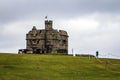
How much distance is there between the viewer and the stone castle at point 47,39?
16388cm

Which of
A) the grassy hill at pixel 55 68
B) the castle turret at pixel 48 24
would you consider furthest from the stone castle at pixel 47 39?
the grassy hill at pixel 55 68

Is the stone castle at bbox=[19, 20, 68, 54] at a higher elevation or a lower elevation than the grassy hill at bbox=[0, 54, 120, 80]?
higher

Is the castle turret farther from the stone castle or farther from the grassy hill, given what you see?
the grassy hill

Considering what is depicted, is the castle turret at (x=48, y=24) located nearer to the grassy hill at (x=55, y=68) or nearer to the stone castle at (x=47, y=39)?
the stone castle at (x=47, y=39)

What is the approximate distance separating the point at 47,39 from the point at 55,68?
74.1 m

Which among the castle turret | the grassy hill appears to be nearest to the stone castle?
the castle turret

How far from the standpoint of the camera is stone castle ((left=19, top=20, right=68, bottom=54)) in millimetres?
163875

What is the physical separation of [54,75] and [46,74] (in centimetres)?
143

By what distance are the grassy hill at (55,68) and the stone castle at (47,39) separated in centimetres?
5472

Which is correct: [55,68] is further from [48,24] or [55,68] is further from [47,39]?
[48,24]

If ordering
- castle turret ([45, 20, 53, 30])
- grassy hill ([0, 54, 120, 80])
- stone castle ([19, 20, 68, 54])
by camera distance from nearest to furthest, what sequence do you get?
1. grassy hill ([0, 54, 120, 80])
2. stone castle ([19, 20, 68, 54])
3. castle turret ([45, 20, 53, 30])

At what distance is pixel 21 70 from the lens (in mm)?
87000

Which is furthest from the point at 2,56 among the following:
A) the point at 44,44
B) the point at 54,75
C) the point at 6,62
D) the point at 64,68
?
the point at 44,44

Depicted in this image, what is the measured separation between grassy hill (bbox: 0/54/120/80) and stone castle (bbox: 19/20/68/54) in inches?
2154
